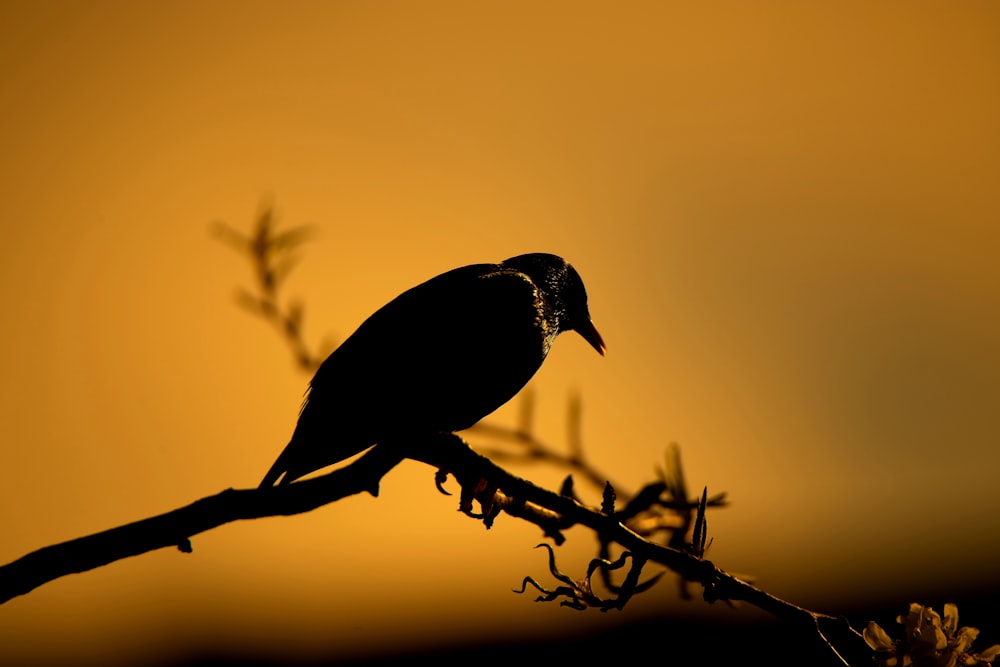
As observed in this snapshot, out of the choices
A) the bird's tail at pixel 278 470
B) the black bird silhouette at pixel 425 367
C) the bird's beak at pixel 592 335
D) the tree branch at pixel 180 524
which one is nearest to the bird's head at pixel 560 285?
the bird's beak at pixel 592 335

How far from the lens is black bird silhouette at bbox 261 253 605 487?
295 cm

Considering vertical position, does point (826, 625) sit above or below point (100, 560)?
below

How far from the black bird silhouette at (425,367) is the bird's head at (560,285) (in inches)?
13.5

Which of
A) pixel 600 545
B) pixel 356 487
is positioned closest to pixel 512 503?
pixel 600 545

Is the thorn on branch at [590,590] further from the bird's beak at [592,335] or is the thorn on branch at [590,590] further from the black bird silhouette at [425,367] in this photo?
the bird's beak at [592,335]

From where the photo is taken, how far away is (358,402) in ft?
9.66

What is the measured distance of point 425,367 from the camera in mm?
2996

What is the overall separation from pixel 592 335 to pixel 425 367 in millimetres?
1177

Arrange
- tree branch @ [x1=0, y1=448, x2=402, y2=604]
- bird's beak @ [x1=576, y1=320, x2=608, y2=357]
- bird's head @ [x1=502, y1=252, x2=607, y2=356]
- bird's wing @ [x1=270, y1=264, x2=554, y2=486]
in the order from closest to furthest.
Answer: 1. tree branch @ [x1=0, y1=448, x2=402, y2=604]
2. bird's wing @ [x1=270, y1=264, x2=554, y2=486]
3. bird's head @ [x1=502, y1=252, x2=607, y2=356]
4. bird's beak @ [x1=576, y1=320, x2=608, y2=357]

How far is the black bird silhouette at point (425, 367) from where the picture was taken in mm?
2953

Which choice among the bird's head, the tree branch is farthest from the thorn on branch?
A: the bird's head

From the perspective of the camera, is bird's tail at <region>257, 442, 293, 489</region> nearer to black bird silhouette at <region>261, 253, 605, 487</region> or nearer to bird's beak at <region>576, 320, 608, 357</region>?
black bird silhouette at <region>261, 253, 605, 487</region>

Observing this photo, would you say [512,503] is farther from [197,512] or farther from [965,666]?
[965,666]

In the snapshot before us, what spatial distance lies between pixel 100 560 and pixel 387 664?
578cm
